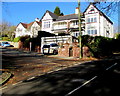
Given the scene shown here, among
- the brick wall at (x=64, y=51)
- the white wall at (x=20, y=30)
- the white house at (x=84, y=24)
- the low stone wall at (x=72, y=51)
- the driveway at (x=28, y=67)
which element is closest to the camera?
the driveway at (x=28, y=67)

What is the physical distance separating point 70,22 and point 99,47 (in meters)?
28.0

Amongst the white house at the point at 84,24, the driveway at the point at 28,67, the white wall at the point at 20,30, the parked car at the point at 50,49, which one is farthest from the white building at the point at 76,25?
the driveway at the point at 28,67

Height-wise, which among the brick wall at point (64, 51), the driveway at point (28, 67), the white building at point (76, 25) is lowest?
the driveway at point (28, 67)

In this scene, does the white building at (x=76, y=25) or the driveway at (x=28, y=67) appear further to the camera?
the white building at (x=76, y=25)

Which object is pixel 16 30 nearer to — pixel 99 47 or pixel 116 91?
pixel 99 47

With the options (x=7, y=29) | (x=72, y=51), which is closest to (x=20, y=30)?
(x=7, y=29)

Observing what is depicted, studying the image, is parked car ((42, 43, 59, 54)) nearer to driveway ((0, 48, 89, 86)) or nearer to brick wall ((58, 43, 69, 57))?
brick wall ((58, 43, 69, 57))

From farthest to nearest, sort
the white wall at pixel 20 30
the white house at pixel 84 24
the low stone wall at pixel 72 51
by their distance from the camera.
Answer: the white wall at pixel 20 30
the white house at pixel 84 24
the low stone wall at pixel 72 51

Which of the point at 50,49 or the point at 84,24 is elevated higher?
the point at 84,24

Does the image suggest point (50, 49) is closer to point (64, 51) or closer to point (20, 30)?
point (64, 51)

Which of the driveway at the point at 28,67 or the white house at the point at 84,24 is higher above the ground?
the white house at the point at 84,24

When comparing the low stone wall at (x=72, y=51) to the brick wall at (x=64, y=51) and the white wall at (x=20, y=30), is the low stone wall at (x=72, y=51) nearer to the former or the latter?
the brick wall at (x=64, y=51)

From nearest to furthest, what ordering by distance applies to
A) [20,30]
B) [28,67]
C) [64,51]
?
[28,67] < [64,51] < [20,30]

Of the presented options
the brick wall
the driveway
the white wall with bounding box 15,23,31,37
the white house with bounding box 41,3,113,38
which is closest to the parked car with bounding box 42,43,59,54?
the brick wall
